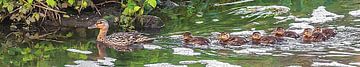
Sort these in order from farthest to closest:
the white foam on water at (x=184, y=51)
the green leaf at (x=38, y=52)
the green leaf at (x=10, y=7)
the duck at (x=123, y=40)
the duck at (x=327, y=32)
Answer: the green leaf at (x=10, y=7)
the duck at (x=123, y=40)
the duck at (x=327, y=32)
the green leaf at (x=38, y=52)
the white foam on water at (x=184, y=51)

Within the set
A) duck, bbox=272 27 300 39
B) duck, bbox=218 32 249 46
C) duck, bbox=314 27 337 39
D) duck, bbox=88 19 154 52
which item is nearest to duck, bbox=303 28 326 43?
duck, bbox=314 27 337 39

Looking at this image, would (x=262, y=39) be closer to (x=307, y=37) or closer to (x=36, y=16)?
(x=307, y=37)

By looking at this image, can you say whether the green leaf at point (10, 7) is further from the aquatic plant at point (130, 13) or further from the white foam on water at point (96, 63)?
the white foam on water at point (96, 63)

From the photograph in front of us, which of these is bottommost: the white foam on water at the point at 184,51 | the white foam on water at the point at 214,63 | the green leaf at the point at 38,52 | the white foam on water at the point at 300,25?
the white foam on water at the point at 214,63

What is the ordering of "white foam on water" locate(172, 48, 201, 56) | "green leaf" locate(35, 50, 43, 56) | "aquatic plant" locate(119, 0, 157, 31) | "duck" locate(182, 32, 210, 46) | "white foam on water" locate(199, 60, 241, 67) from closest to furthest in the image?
1. "white foam on water" locate(199, 60, 241, 67)
2. "white foam on water" locate(172, 48, 201, 56)
3. "green leaf" locate(35, 50, 43, 56)
4. "duck" locate(182, 32, 210, 46)
5. "aquatic plant" locate(119, 0, 157, 31)

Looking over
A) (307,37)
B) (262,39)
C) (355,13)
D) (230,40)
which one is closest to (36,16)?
(230,40)

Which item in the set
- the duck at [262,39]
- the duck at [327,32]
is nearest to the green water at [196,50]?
the duck at [262,39]

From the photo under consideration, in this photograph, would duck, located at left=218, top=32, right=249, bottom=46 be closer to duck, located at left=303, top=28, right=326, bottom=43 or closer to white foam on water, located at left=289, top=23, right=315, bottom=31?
duck, located at left=303, top=28, right=326, bottom=43

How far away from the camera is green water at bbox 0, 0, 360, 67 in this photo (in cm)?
971

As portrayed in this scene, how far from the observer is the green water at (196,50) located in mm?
9711

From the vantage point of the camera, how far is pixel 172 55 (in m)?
10.1

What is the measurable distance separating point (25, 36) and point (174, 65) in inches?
137

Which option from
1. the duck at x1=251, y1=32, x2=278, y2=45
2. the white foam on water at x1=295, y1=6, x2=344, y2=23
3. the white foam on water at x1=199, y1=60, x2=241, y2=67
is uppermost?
the white foam on water at x1=295, y1=6, x2=344, y2=23

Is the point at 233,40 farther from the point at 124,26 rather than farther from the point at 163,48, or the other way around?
the point at 124,26
